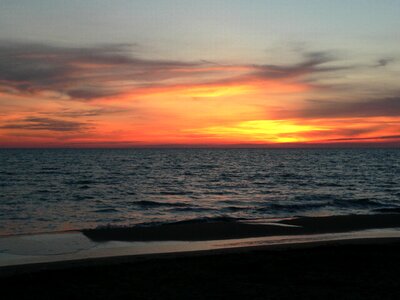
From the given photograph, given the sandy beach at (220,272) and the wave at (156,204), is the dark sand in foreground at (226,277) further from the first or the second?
the wave at (156,204)

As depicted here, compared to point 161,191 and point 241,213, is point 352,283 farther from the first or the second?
point 161,191

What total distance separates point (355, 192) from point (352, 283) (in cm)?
3375

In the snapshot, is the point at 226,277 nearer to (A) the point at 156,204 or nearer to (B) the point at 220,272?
(B) the point at 220,272

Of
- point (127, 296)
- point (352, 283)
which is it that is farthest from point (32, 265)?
point (352, 283)

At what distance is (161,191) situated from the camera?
41.8m

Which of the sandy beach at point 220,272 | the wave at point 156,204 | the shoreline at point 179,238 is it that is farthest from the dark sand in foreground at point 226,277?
the wave at point 156,204

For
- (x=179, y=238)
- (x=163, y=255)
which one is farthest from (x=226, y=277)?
(x=179, y=238)

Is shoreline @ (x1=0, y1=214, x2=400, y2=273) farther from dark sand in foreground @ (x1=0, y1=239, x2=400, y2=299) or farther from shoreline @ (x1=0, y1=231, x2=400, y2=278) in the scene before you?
dark sand in foreground @ (x1=0, y1=239, x2=400, y2=299)

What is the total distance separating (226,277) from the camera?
1045cm

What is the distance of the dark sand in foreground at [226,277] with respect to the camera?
9.07 m

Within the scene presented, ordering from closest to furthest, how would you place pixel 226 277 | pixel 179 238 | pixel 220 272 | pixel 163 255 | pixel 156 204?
pixel 226 277
pixel 220 272
pixel 163 255
pixel 179 238
pixel 156 204

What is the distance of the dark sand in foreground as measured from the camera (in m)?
9.07

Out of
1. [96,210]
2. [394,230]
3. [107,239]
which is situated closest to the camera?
[107,239]

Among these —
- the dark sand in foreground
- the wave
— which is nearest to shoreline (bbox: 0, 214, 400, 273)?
the dark sand in foreground
